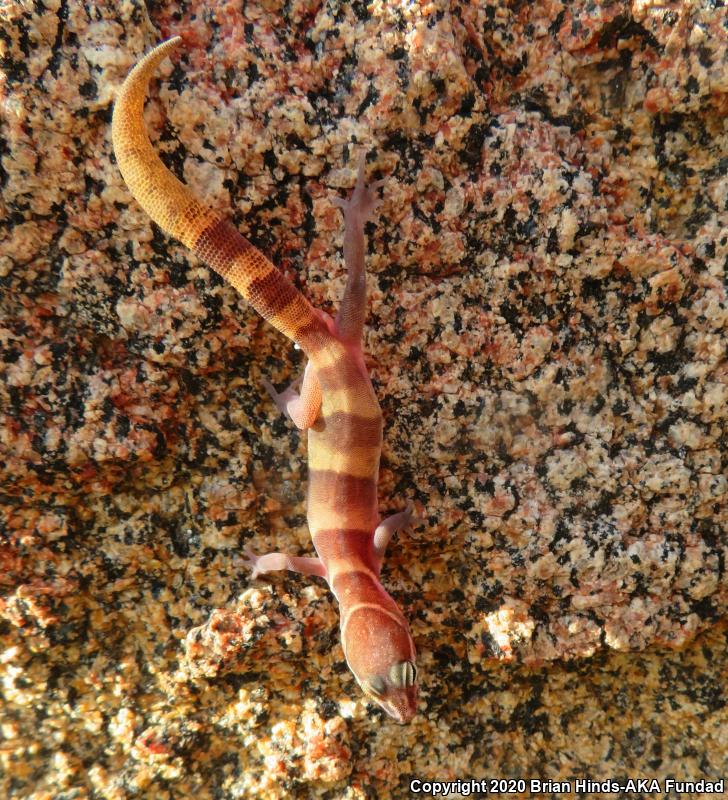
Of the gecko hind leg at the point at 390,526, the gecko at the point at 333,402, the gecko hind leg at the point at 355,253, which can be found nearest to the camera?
the gecko at the point at 333,402

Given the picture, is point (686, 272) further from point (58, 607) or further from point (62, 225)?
point (58, 607)

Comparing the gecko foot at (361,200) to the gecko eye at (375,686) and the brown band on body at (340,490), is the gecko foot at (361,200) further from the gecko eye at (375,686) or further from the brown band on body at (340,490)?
the gecko eye at (375,686)

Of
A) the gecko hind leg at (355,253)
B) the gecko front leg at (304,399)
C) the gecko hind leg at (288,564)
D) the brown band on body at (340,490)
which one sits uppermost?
the gecko hind leg at (355,253)

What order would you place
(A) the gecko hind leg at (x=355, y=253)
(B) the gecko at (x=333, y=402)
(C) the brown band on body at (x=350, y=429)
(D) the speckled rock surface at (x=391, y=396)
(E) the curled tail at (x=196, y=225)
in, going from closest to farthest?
(E) the curled tail at (x=196, y=225), (B) the gecko at (x=333, y=402), (D) the speckled rock surface at (x=391, y=396), (A) the gecko hind leg at (x=355, y=253), (C) the brown band on body at (x=350, y=429)

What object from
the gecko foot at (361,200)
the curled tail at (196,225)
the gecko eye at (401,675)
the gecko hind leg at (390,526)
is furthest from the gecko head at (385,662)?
the gecko foot at (361,200)

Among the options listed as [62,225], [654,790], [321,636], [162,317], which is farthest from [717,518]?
[62,225]

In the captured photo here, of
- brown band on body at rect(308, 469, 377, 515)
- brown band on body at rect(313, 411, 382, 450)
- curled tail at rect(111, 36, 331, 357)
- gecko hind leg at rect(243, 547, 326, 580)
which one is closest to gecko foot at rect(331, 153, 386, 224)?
curled tail at rect(111, 36, 331, 357)

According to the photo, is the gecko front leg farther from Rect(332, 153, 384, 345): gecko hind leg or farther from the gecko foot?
the gecko foot
